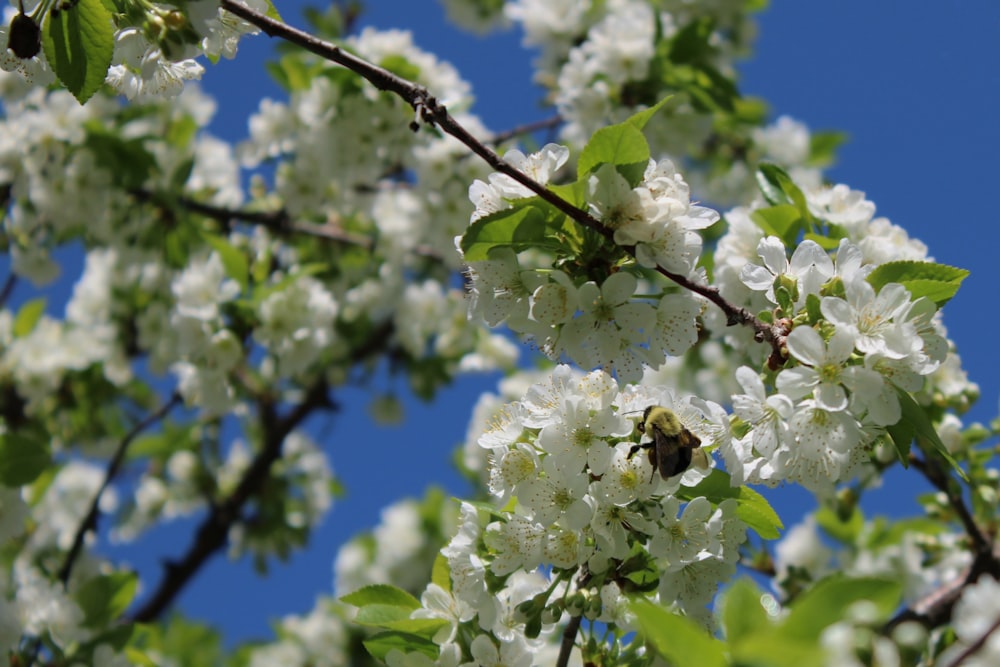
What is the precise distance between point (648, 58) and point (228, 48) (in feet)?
7.55

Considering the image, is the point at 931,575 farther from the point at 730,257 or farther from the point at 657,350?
the point at 657,350

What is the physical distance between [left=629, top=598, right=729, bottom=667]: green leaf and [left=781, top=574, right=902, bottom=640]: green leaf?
12 centimetres

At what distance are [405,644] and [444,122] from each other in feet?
3.79

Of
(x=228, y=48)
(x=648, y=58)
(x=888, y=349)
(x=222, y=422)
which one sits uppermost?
(x=648, y=58)

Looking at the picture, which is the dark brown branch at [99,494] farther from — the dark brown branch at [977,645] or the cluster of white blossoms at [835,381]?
the dark brown branch at [977,645]

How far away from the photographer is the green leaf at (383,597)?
88.0 inches

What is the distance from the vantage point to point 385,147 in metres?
4.25

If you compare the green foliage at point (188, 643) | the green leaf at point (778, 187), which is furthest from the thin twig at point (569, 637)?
the green foliage at point (188, 643)

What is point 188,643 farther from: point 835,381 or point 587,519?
point 835,381

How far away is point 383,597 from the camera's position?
2254mm

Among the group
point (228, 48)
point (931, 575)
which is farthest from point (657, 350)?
point (931, 575)

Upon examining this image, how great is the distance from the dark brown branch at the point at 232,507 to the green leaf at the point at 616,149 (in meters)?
4.10

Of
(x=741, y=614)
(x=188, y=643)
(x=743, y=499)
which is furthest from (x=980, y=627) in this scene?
(x=188, y=643)

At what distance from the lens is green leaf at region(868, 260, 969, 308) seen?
191 centimetres
